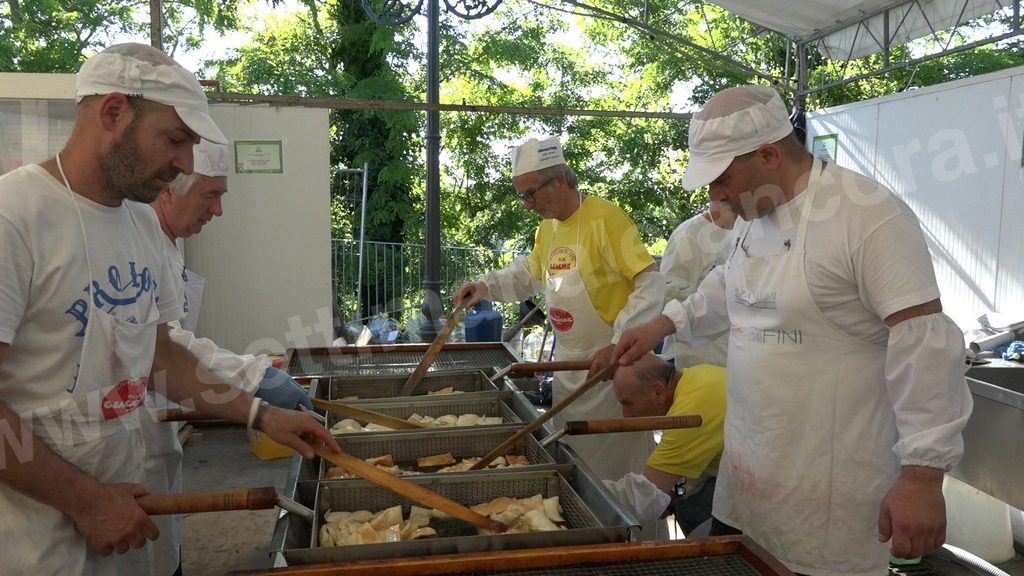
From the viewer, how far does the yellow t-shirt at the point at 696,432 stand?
248cm

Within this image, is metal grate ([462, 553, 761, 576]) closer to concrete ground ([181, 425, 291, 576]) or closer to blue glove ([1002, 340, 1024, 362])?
concrete ground ([181, 425, 291, 576])

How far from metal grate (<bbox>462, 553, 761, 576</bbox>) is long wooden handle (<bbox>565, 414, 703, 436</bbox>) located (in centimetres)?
53

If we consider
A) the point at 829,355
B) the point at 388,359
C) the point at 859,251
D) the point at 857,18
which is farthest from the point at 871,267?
the point at 857,18

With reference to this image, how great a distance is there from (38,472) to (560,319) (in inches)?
92.3

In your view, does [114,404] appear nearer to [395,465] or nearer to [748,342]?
[395,465]

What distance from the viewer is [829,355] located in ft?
5.90

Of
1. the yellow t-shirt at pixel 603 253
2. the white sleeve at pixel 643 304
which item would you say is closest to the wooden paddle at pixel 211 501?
the white sleeve at pixel 643 304

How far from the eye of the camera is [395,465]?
2.44 metres

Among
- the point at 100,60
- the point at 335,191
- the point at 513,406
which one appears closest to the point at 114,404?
the point at 100,60

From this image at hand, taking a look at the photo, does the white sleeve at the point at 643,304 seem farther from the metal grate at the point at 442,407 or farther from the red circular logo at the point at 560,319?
the metal grate at the point at 442,407

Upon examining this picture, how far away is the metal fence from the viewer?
8.41m

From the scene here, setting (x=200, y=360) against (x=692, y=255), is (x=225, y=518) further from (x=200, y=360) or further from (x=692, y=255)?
(x=692, y=255)

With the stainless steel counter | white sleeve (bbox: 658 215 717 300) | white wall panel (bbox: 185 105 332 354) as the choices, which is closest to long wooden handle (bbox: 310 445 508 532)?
the stainless steel counter

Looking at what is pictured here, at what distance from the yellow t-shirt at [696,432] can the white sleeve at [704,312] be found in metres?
0.25
